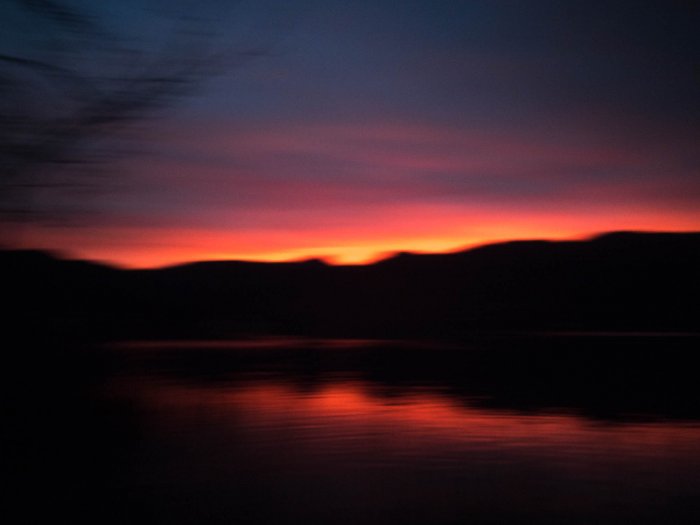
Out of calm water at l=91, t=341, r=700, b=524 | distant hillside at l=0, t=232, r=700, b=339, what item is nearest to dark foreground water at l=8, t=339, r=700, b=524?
calm water at l=91, t=341, r=700, b=524

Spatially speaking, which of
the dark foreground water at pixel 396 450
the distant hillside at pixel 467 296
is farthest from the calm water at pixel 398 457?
the distant hillside at pixel 467 296

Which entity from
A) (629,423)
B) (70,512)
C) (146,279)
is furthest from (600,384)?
(70,512)

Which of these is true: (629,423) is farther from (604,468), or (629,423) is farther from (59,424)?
(59,424)

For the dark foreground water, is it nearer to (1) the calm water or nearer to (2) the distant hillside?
(1) the calm water

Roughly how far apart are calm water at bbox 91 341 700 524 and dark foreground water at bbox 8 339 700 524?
2 cm

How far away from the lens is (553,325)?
124 feet

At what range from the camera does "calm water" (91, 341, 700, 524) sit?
5004 millimetres

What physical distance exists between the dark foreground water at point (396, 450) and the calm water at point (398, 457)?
21 mm

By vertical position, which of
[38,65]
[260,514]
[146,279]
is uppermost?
[38,65]

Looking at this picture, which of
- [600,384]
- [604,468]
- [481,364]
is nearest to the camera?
[604,468]

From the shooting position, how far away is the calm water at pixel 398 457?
5.00 metres

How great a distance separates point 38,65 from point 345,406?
586 centimetres

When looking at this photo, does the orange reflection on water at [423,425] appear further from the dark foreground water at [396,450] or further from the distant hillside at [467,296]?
the distant hillside at [467,296]

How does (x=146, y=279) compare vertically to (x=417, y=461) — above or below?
above
